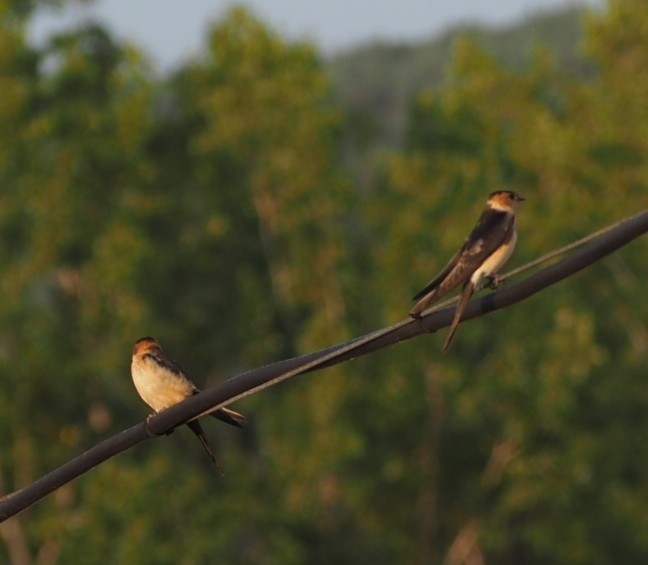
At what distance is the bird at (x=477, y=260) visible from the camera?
924 centimetres

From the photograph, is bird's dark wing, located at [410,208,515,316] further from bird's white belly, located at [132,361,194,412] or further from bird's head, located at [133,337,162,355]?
bird's head, located at [133,337,162,355]

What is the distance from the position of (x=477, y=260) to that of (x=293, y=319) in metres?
45.9

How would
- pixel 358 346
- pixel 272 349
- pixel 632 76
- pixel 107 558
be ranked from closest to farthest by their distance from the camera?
pixel 358 346
pixel 107 558
pixel 272 349
pixel 632 76

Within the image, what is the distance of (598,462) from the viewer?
51.1 meters

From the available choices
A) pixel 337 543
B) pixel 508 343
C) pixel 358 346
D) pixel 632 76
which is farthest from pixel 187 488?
pixel 358 346

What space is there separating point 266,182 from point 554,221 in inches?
281

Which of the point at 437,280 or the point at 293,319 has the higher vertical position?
the point at 437,280

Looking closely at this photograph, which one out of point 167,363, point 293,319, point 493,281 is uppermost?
point 167,363

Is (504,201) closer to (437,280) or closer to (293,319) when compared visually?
(437,280)

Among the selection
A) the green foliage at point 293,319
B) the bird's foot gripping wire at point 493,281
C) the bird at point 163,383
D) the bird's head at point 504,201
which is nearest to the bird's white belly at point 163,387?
the bird at point 163,383

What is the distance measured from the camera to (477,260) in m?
10.1

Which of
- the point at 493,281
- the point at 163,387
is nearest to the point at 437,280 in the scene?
the point at 493,281

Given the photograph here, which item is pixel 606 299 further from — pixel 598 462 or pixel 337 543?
pixel 337 543

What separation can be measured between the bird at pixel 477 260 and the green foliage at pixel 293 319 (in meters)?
34.8
